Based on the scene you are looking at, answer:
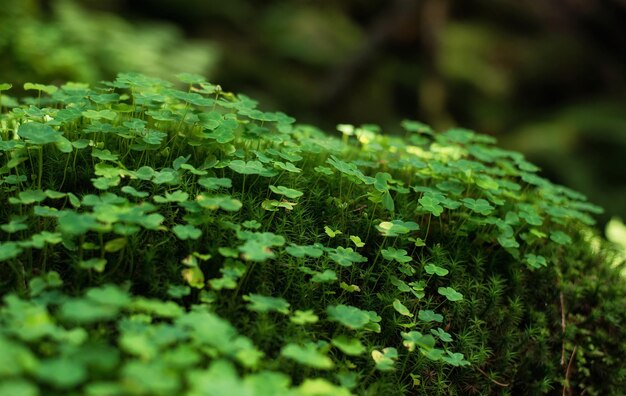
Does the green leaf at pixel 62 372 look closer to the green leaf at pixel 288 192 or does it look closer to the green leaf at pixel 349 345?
the green leaf at pixel 349 345

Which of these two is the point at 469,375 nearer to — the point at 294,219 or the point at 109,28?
the point at 294,219

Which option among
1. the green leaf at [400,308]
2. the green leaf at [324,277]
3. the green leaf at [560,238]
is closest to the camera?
the green leaf at [324,277]

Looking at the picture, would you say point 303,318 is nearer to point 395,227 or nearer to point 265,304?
point 265,304

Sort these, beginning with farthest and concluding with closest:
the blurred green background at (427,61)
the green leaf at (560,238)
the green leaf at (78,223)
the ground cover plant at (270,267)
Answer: the blurred green background at (427,61) < the green leaf at (560,238) < the green leaf at (78,223) < the ground cover plant at (270,267)

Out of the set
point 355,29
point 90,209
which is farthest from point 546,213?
point 355,29

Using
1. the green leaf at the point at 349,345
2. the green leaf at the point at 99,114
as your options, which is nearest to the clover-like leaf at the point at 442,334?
the green leaf at the point at 349,345

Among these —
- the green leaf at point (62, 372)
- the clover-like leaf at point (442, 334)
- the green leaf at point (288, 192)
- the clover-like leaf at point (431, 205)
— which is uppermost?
the clover-like leaf at point (431, 205)

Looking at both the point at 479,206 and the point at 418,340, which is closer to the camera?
the point at 418,340

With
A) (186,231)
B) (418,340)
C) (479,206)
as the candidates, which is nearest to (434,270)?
(418,340)
